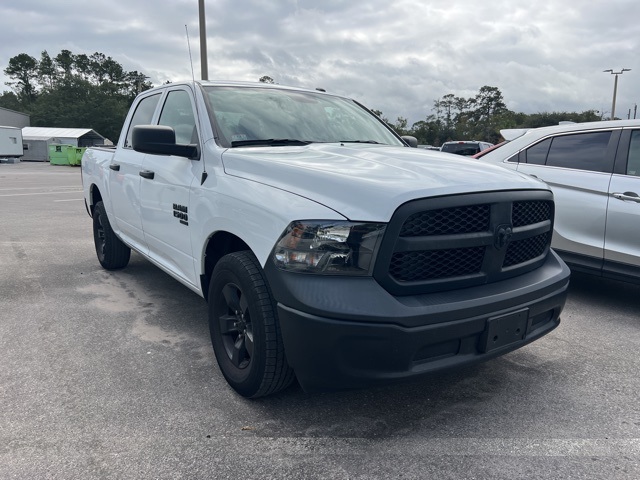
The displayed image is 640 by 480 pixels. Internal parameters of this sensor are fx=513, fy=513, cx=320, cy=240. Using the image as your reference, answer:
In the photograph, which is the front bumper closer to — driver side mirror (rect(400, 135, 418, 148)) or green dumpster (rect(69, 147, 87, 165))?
driver side mirror (rect(400, 135, 418, 148))

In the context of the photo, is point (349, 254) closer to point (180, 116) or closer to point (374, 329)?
point (374, 329)

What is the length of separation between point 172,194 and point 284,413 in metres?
1.70

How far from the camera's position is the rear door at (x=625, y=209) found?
4.24 metres

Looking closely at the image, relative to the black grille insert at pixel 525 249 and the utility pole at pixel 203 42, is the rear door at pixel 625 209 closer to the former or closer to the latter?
the black grille insert at pixel 525 249

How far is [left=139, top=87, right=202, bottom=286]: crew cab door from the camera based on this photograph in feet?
A: 11.1

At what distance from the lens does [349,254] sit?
2268mm

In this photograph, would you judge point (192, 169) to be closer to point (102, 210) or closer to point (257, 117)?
point (257, 117)

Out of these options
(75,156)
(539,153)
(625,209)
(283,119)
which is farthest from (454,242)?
(75,156)

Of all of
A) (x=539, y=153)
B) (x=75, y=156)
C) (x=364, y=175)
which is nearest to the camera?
(x=364, y=175)

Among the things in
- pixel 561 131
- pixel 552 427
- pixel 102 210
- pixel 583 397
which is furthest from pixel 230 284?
pixel 561 131

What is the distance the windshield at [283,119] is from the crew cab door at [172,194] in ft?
0.77

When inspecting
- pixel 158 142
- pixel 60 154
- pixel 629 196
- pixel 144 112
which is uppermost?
pixel 144 112

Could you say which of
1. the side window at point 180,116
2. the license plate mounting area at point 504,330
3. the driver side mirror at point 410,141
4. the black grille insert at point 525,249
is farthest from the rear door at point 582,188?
the side window at point 180,116

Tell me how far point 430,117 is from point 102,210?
318ft
